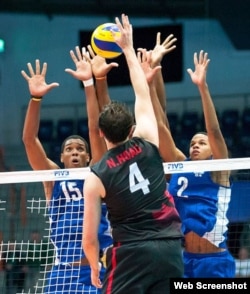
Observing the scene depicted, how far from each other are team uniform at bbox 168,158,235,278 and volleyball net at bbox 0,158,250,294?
0.57 feet

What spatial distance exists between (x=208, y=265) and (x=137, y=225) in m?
2.43

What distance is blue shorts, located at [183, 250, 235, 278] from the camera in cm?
757

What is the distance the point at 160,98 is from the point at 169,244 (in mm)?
3161

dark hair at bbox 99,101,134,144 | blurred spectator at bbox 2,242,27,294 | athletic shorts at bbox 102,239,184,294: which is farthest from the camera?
blurred spectator at bbox 2,242,27,294

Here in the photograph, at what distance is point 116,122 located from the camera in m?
5.33

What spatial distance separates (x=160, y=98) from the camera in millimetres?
8289

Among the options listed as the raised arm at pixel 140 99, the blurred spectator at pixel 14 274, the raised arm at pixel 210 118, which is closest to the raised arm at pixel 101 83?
the raised arm at pixel 210 118

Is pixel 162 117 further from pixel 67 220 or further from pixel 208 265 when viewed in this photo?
pixel 208 265

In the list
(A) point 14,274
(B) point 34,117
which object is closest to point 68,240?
(B) point 34,117

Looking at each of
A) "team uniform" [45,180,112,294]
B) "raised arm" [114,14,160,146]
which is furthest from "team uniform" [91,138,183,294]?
"team uniform" [45,180,112,294]

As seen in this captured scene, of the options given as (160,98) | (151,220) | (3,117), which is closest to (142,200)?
(151,220)

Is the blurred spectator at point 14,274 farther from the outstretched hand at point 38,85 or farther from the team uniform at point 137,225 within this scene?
the team uniform at point 137,225

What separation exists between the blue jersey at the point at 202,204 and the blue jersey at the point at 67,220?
32.3 inches

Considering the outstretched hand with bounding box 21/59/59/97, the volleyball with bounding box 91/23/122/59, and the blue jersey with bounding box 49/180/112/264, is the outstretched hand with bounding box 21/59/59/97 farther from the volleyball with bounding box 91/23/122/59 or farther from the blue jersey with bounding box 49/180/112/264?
the blue jersey with bounding box 49/180/112/264
